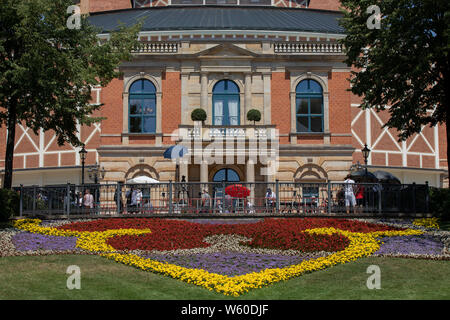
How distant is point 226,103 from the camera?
35.9m

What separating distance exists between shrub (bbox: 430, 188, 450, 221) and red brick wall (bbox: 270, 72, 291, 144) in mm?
13469

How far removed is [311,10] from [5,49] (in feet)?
123

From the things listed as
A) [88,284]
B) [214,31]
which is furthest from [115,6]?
[88,284]

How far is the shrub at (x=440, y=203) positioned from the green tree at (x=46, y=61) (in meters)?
15.6

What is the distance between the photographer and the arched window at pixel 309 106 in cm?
3606

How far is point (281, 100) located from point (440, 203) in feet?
50.0

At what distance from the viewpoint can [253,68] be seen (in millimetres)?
36000

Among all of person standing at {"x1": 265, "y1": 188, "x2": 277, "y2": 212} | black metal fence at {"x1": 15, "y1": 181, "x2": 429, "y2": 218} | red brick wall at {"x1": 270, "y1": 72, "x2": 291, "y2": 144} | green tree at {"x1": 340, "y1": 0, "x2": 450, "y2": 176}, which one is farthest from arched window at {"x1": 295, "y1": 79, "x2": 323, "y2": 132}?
black metal fence at {"x1": 15, "y1": 181, "x2": 429, "y2": 218}

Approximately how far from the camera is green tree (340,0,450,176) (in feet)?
68.9

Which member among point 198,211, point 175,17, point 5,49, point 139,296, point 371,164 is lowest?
point 139,296

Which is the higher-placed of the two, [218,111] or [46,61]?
[218,111]

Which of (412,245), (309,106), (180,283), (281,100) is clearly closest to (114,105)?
(281,100)

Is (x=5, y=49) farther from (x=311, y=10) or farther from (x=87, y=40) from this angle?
(x=311, y=10)

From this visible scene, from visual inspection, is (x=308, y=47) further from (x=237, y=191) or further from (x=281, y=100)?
(x=237, y=191)
